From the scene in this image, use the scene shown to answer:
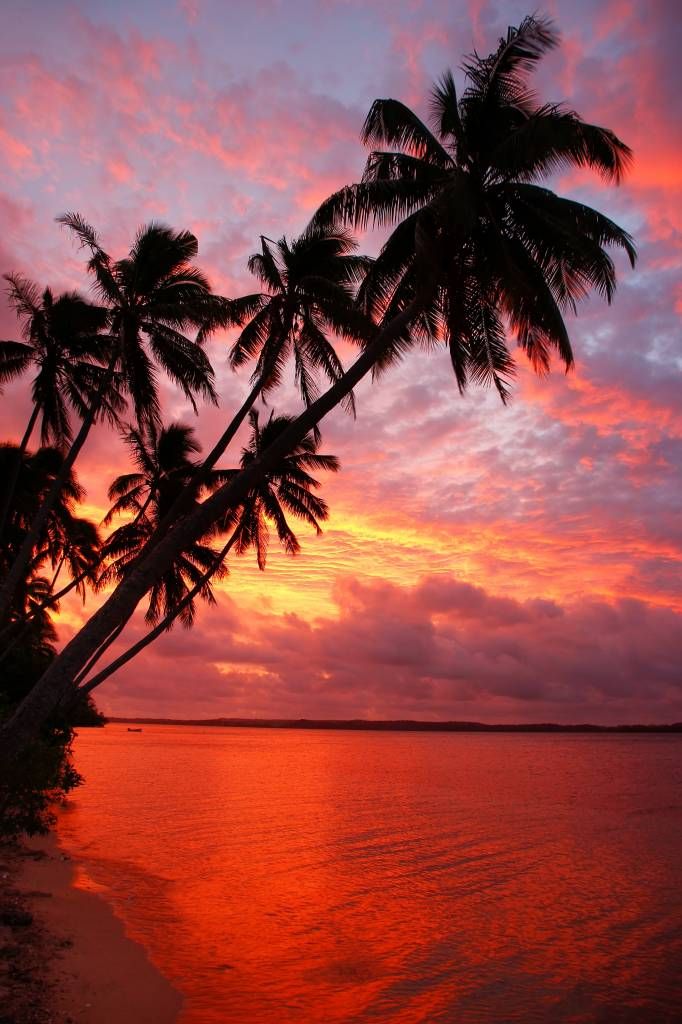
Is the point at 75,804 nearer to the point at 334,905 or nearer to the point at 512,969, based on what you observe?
the point at 334,905

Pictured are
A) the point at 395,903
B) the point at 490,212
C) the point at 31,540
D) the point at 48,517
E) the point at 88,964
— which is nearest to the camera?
the point at 88,964

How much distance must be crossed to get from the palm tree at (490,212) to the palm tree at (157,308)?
3940 mm

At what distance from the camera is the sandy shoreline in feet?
25.6

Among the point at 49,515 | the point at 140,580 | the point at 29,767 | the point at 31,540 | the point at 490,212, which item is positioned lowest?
the point at 29,767

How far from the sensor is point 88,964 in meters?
9.20

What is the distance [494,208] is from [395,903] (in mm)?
12999

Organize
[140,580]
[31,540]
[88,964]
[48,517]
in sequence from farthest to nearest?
[48,517] < [31,540] < [88,964] < [140,580]

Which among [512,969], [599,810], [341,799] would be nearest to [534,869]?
[512,969]

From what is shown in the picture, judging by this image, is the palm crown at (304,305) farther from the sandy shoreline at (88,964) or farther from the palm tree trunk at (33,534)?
the sandy shoreline at (88,964)

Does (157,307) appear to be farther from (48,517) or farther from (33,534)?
(48,517)

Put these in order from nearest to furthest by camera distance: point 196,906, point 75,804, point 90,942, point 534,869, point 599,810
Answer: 1. point 90,942
2. point 196,906
3. point 534,869
4. point 75,804
5. point 599,810

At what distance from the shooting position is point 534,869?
18.9 m

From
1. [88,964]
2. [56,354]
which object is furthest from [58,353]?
[88,964]

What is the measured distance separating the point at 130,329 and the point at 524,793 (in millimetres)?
33394
